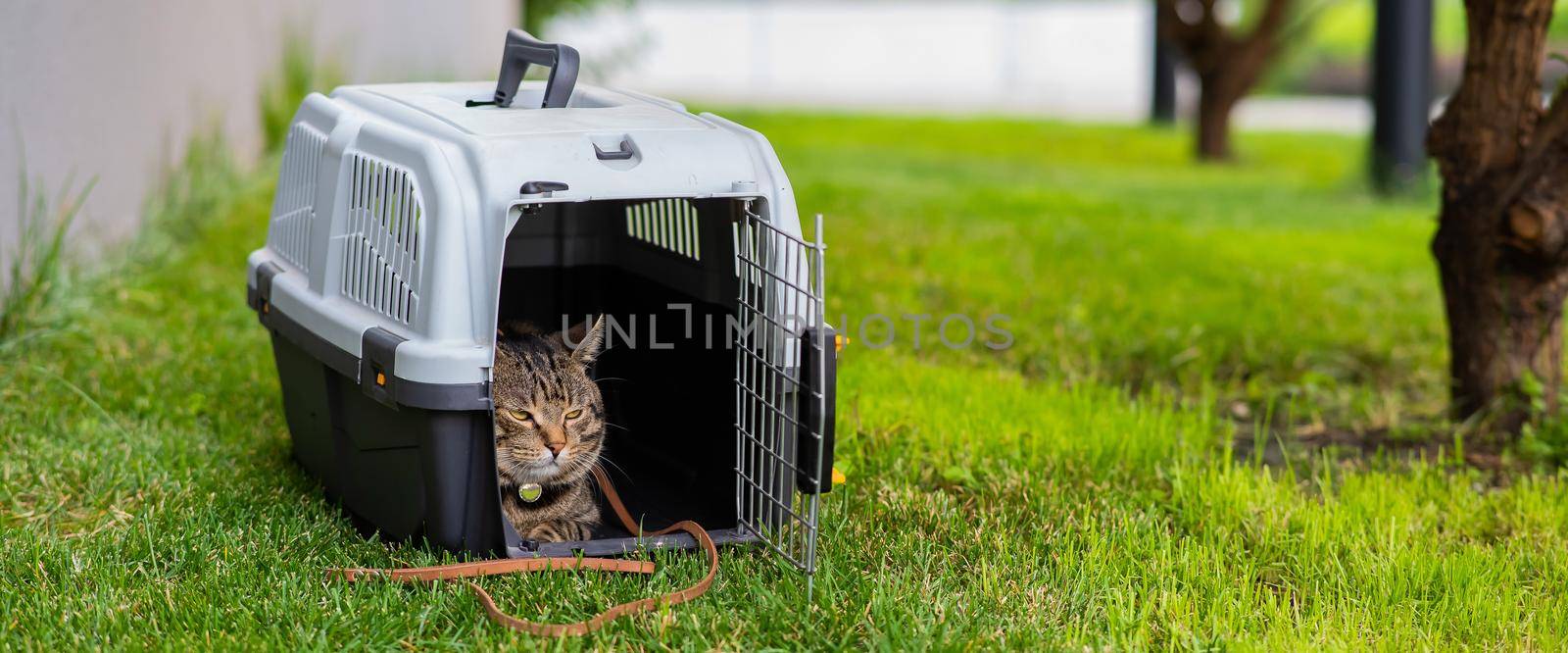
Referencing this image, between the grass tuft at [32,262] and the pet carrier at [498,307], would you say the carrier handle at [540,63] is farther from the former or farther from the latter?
the grass tuft at [32,262]

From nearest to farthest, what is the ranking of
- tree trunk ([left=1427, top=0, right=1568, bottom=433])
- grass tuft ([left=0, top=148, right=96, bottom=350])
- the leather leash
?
the leather leash, tree trunk ([left=1427, top=0, right=1568, bottom=433]), grass tuft ([left=0, top=148, right=96, bottom=350])

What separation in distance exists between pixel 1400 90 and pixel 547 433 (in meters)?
6.81

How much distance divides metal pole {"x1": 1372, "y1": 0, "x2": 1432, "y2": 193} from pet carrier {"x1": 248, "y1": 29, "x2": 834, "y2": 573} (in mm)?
6231

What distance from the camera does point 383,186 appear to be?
236 cm

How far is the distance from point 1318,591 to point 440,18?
945 centimetres

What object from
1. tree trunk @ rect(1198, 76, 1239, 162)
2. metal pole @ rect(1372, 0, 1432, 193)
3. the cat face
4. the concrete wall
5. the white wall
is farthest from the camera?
the white wall

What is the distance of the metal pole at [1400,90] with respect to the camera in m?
7.82

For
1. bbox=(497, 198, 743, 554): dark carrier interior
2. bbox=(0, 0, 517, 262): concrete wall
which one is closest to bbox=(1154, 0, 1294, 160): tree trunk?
bbox=(0, 0, 517, 262): concrete wall

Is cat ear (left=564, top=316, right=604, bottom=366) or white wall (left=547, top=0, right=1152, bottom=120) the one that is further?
white wall (left=547, top=0, right=1152, bottom=120)

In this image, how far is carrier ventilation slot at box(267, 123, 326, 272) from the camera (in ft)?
8.87

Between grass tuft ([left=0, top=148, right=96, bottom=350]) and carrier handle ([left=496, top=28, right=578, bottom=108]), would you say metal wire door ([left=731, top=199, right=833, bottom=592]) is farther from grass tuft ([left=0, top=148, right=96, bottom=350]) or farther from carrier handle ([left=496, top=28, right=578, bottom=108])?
grass tuft ([left=0, top=148, right=96, bottom=350])

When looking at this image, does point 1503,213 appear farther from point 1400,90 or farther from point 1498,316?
point 1400,90

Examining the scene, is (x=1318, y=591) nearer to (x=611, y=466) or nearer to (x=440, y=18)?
(x=611, y=466)

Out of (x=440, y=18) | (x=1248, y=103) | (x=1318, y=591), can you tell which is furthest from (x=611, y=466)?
(x=1248, y=103)
